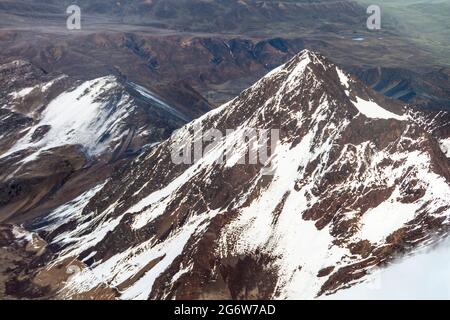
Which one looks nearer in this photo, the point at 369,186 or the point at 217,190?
the point at 369,186

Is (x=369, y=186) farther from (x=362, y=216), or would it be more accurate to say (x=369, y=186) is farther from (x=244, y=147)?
(x=244, y=147)

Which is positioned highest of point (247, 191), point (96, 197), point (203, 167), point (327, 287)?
point (96, 197)

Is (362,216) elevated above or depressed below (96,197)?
below

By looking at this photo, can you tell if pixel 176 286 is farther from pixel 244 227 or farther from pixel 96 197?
pixel 96 197
